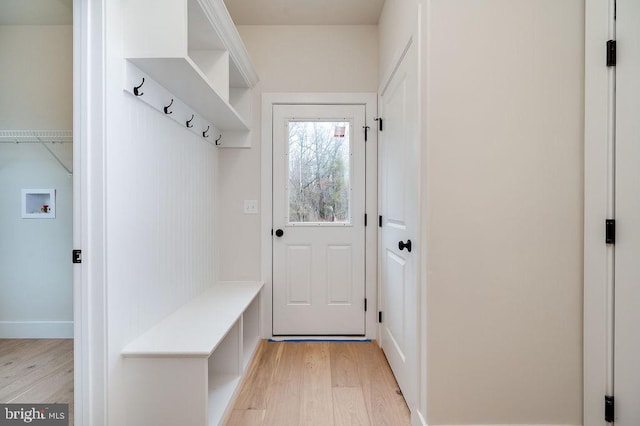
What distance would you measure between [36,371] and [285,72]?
257 cm

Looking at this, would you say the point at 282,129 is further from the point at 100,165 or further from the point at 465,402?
the point at 465,402

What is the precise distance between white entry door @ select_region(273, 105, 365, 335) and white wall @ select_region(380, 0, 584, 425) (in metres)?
1.32

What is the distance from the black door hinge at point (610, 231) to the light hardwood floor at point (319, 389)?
A: 127 cm

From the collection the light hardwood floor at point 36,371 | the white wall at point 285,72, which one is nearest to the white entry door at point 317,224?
the white wall at point 285,72

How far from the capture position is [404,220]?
187cm

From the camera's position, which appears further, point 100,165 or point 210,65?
point 210,65

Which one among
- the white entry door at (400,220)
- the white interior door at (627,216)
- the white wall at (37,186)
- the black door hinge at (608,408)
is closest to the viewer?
the white interior door at (627,216)

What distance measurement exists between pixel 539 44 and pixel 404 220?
1.03 meters

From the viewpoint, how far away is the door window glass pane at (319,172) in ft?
8.98

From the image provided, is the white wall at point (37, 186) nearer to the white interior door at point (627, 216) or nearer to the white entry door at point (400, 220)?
the white entry door at point (400, 220)

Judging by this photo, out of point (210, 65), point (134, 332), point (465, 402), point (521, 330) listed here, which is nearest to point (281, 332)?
point (134, 332)

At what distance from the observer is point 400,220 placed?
198 cm

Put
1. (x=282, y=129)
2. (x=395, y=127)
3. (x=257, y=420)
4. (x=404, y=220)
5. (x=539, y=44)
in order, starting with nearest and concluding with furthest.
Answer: (x=539, y=44) → (x=257, y=420) → (x=404, y=220) → (x=395, y=127) → (x=282, y=129)

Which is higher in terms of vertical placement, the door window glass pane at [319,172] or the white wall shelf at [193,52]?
the white wall shelf at [193,52]
